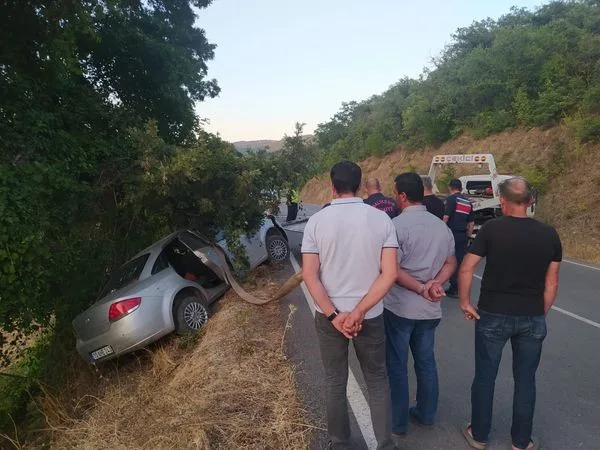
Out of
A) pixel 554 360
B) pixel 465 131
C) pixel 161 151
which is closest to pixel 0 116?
pixel 161 151

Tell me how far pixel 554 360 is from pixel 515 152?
17022 millimetres

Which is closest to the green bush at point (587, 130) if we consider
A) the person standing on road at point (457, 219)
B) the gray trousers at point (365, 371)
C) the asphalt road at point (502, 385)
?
the person standing on road at point (457, 219)

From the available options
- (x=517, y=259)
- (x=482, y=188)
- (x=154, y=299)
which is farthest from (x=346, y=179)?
(x=482, y=188)

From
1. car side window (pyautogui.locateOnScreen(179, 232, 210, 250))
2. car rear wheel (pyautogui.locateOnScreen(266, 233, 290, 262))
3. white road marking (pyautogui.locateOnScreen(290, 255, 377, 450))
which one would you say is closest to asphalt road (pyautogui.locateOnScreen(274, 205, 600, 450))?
white road marking (pyautogui.locateOnScreen(290, 255, 377, 450))

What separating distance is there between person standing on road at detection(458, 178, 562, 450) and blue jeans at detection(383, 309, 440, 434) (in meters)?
0.35

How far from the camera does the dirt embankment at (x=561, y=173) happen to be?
13.0m

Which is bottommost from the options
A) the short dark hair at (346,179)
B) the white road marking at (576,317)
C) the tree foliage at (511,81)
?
the white road marking at (576,317)

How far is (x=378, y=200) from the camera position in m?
5.82

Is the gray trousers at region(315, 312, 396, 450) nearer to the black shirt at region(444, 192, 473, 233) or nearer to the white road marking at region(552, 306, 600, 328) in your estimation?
the white road marking at region(552, 306, 600, 328)

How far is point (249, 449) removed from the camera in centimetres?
315

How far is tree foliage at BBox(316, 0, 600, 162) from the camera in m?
18.7

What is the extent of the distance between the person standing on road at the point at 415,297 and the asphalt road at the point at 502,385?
37 centimetres

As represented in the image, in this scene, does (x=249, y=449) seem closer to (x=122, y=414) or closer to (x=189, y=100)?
(x=122, y=414)

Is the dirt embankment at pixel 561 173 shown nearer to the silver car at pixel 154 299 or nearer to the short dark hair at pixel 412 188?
the silver car at pixel 154 299
